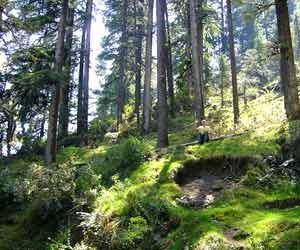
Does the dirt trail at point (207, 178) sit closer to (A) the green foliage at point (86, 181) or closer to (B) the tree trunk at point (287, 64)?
(A) the green foliage at point (86, 181)

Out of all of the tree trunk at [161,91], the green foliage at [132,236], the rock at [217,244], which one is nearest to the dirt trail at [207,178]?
the green foliage at [132,236]

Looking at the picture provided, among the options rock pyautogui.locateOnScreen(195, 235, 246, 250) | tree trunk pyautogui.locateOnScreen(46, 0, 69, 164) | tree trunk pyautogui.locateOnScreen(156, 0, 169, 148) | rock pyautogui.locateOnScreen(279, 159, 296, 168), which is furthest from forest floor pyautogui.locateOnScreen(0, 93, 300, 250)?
tree trunk pyautogui.locateOnScreen(46, 0, 69, 164)

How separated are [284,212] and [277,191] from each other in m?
1.42

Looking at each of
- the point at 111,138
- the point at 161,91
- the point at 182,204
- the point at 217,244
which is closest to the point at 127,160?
the point at 182,204

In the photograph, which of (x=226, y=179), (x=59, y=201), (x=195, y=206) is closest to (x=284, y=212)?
(x=195, y=206)

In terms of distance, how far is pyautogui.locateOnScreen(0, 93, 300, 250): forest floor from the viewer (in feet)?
24.1

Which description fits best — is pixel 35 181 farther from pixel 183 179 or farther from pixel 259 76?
pixel 259 76

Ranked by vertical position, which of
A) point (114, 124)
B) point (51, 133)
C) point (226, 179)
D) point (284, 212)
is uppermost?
point (114, 124)

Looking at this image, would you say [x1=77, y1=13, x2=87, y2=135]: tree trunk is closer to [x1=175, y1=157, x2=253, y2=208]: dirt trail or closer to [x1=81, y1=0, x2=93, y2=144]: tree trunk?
[x1=81, y1=0, x2=93, y2=144]: tree trunk

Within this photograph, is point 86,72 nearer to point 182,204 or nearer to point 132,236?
point 182,204

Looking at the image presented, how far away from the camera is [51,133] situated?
15898 millimetres

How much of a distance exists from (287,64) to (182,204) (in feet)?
19.1

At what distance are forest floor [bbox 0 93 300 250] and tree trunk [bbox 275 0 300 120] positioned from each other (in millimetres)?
871

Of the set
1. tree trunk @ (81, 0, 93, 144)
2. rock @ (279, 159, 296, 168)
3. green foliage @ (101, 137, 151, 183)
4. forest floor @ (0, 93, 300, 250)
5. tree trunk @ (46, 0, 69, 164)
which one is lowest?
forest floor @ (0, 93, 300, 250)
